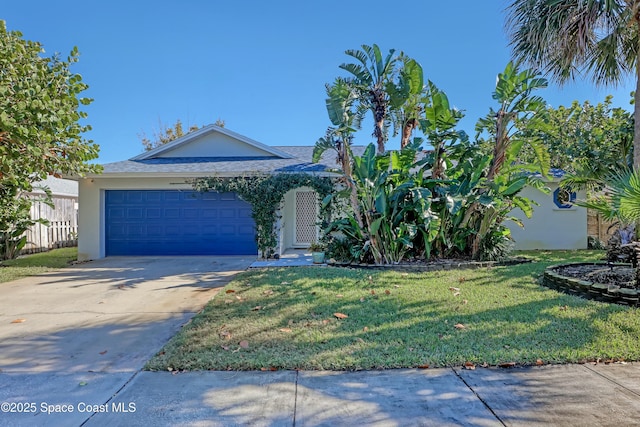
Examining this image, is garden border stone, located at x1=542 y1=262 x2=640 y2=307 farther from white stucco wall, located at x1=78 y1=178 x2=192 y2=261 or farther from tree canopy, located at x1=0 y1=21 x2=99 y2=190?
white stucco wall, located at x1=78 y1=178 x2=192 y2=261

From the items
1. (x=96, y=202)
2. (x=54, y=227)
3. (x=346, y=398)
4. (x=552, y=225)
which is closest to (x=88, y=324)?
(x=346, y=398)

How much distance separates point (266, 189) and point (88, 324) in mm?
5722

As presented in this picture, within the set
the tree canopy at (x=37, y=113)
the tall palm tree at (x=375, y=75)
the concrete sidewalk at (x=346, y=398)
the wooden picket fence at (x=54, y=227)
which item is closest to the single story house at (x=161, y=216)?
the tall palm tree at (x=375, y=75)

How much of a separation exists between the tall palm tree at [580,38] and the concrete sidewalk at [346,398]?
20.2 feet

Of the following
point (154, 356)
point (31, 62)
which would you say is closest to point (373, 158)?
point (154, 356)

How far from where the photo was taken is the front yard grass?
376cm

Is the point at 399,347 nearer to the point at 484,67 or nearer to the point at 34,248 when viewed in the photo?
the point at 484,67

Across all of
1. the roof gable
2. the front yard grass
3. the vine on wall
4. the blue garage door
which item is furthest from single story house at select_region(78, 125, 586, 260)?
the front yard grass

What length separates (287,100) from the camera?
1702 cm

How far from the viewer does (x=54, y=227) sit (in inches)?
591

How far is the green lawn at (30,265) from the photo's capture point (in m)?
8.72

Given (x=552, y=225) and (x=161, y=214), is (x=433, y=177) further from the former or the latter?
(x=161, y=214)

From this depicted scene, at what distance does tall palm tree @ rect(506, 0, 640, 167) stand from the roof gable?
8.09 meters

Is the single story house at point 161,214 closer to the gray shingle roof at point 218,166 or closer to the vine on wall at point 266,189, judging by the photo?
the gray shingle roof at point 218,166
